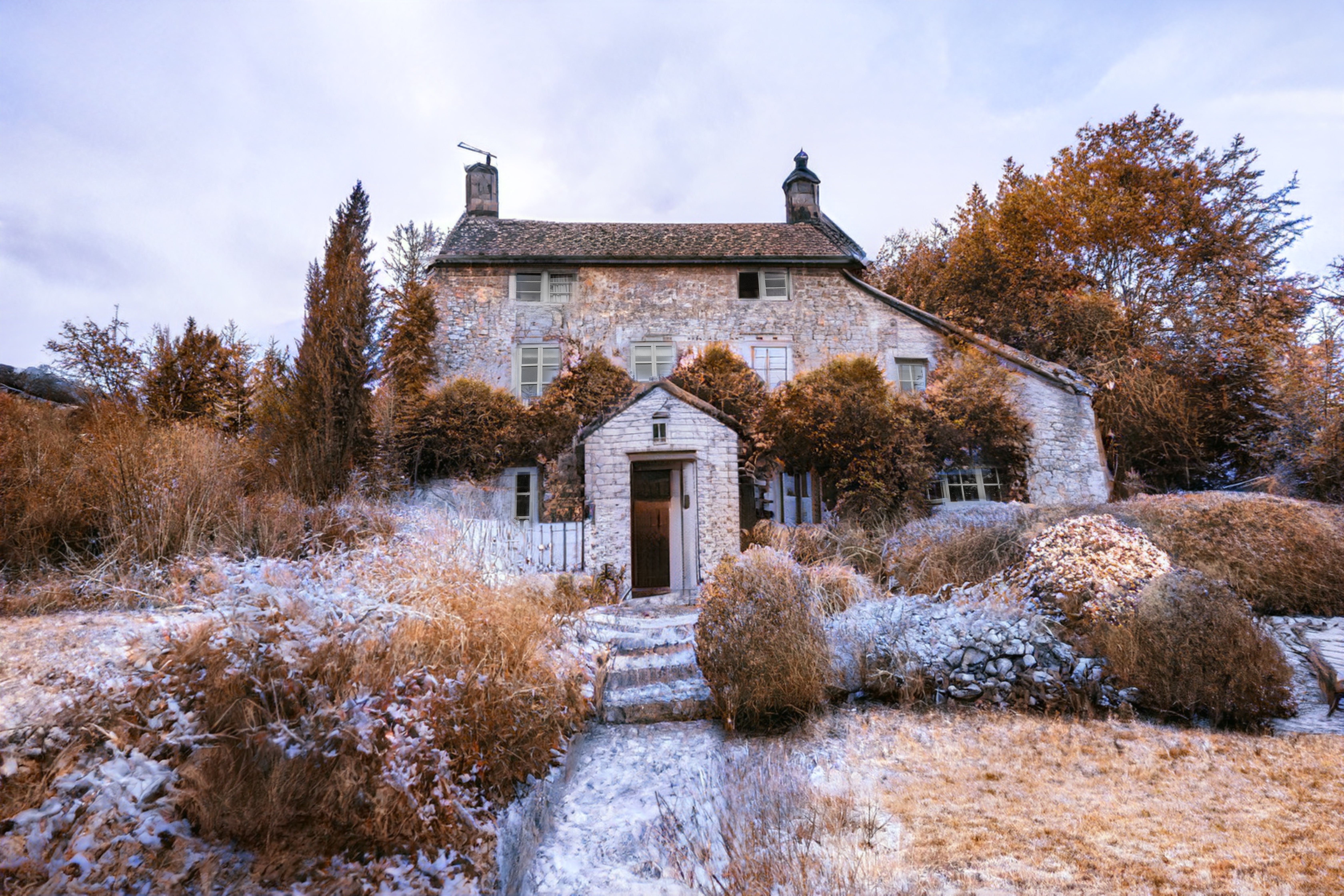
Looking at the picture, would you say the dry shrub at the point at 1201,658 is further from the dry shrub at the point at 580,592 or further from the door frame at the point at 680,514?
the door frame at the point at 680,514

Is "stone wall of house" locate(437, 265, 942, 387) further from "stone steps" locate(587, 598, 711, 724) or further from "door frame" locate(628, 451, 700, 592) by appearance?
"stone steps" locate(587, 598, 711, 724)

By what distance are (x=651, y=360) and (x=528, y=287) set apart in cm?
336

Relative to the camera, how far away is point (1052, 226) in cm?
1580

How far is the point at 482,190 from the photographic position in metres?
15.9

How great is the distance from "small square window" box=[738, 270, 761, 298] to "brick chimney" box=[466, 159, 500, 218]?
264 inches

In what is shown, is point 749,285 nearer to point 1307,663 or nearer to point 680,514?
point 680,514

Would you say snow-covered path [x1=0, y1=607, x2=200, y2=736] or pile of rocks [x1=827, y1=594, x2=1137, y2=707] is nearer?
snow-covered path [x1=0, y1=607, x2=200, y2=736]

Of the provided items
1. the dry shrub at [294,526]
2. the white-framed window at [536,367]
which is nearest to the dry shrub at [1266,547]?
the dry shrub at [294,526]

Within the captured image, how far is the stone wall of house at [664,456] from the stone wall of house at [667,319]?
394cm

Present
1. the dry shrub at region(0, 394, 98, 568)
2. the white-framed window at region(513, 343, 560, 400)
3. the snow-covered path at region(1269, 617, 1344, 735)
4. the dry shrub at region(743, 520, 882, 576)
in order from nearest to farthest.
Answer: the snow-covered path at region(1269, 617, 1344, 735), the dry shrub at region(0, 394, 98, 568), the dry shrub at region(743, 520, 882, 576), the white-framed window at region(513, 343, 560, 400)

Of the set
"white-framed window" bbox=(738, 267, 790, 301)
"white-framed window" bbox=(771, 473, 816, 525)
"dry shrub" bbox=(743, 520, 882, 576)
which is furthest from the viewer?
"white-framed window" bbox=(738, 267, 790, 301)

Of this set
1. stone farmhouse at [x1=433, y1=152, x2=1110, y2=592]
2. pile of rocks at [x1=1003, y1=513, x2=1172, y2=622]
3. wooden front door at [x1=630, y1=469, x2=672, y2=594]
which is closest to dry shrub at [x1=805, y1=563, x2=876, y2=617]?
pile of rocks at [x1=1003, y1=513, x2=1172, y2=622]

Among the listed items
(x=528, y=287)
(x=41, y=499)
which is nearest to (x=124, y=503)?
(x=41, y=499)

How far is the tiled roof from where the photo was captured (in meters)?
14.1
